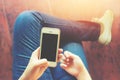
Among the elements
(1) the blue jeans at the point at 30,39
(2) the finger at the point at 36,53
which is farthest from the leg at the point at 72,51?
(2) the finger at the point at 36,53

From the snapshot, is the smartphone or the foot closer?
the smartphone

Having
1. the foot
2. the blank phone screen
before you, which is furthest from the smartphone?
the foot

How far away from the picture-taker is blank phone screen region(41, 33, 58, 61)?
799 mm

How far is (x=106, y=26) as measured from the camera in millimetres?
1025

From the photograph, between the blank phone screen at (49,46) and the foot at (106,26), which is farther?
the foot at (106,26)

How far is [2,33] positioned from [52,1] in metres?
0.22

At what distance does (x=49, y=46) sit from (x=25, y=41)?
0.09 meters

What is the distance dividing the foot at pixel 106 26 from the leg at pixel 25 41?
0.26 m

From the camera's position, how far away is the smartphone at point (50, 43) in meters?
0.80

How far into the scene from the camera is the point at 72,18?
3.37ft

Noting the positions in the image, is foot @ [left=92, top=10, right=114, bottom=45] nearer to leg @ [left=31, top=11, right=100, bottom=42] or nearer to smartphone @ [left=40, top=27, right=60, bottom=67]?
leg @ [left=31, top=11, right=100, bottom=42]

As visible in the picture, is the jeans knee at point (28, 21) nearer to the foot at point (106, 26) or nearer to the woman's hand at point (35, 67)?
the woman's hand at point (35, 67)

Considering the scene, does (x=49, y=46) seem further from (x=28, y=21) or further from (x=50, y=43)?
(x=28, y=21)

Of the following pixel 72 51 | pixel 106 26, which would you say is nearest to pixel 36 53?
pixel 72 51
